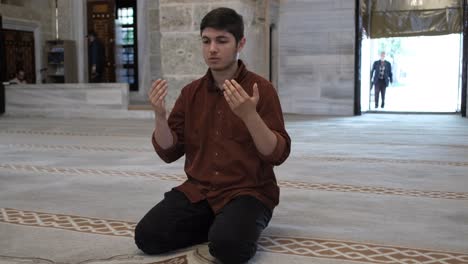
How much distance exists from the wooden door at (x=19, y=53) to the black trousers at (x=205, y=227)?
10.9 m

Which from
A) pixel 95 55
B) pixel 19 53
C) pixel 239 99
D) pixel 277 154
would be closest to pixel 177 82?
pixel 95 55

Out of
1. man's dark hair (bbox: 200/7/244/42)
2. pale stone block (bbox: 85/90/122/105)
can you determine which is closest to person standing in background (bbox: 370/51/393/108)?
pale stone block (bbox: 85/90/122/105)

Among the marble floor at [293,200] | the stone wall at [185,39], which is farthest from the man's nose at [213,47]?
the stone wall at [185,39]

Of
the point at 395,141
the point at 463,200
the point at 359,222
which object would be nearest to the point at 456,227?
the point at 359,222

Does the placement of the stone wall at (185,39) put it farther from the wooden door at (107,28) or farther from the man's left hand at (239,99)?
the man's left hand at (239,99)

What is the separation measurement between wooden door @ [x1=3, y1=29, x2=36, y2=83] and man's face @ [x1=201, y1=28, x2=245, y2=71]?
35.9 feet

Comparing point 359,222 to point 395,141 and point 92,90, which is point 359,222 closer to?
point 395,141

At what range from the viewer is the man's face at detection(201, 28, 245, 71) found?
6.85ft

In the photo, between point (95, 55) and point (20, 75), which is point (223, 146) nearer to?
point (95, 55)

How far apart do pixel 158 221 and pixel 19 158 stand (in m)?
3.12

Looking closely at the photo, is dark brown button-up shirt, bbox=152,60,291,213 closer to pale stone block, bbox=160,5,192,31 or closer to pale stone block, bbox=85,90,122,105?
pale stone block, bbox=160,5,192,31

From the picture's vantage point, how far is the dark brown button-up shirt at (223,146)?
2.16 metres

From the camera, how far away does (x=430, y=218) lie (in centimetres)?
274

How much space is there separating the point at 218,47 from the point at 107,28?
37.4 ft
